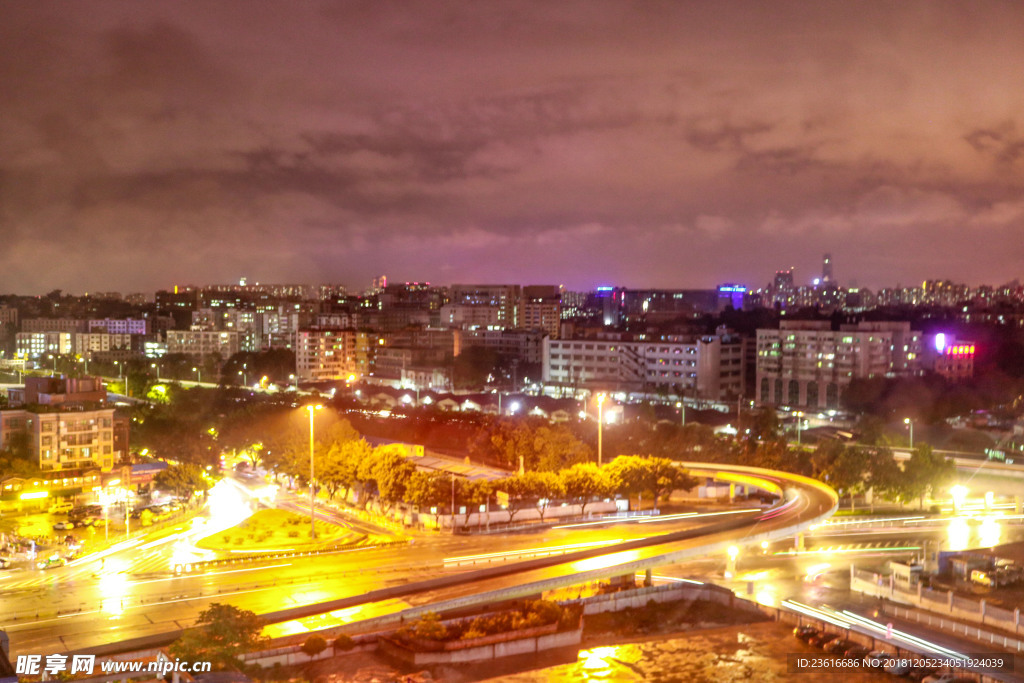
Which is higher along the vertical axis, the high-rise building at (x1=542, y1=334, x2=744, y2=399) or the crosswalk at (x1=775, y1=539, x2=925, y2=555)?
the high-rise building at (x1=542, y1=334, x2=744, y2=399)

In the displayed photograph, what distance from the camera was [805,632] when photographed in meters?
8.23

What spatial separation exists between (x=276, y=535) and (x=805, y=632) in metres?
6.61

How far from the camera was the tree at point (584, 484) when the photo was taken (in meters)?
Answer: 12.1

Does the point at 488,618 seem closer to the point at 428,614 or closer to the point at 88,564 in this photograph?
the point at 428,614

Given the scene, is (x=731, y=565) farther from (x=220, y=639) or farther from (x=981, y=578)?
(x=220, y=639)

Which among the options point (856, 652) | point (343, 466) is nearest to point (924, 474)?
point (856, 652)

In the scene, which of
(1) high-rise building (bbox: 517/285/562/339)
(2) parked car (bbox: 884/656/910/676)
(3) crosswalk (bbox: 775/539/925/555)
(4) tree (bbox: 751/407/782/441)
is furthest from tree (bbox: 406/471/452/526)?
(1) high-rise building (bbox: 517/285/562/339)

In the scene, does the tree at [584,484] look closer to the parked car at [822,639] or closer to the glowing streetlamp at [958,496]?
the parked car at [822,639]

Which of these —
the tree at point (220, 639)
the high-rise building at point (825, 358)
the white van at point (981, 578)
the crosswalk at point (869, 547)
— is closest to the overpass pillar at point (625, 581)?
the crosswalk at point (869, 547)

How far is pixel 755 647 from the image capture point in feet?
26.7

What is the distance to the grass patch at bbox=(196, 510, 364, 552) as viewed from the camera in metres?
10.6

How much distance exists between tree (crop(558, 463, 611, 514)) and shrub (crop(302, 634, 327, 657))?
5593 mm

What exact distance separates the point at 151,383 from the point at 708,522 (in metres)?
22.5

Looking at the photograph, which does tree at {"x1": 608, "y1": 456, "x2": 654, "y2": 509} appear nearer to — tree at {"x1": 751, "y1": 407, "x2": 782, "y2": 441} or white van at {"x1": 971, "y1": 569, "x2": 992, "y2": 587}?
white van at {"x1": 971, "y1": 569, "x2": 992, "y2": 587}
